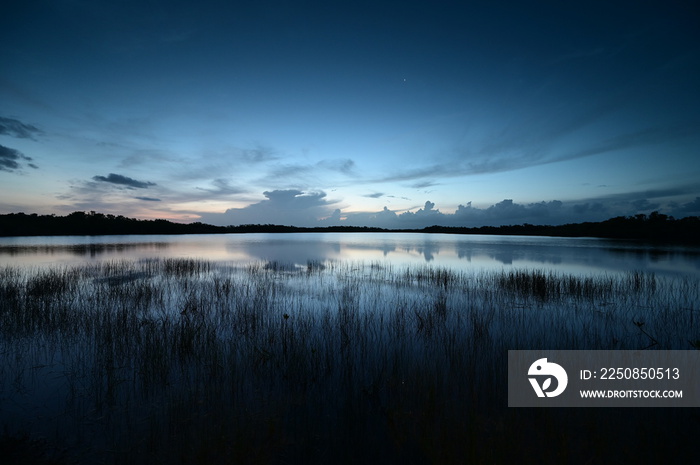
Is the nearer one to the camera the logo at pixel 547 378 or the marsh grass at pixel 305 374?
the marsh grass at pixel 305 374

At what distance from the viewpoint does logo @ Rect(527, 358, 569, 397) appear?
5.04 meters

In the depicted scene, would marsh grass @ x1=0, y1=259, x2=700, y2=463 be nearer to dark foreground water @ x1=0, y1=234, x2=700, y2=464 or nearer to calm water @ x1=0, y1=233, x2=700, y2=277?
dark foreground water @ x1=0, y1=234, x2=700, y2=464

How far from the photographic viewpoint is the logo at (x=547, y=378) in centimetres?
504

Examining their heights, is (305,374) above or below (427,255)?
above

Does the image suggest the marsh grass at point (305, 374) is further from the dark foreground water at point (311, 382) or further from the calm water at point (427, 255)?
the calm water at point (427, 255)

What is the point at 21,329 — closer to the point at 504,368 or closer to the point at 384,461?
the point at 384,461

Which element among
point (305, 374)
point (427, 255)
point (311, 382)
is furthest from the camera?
point (427, 255)
